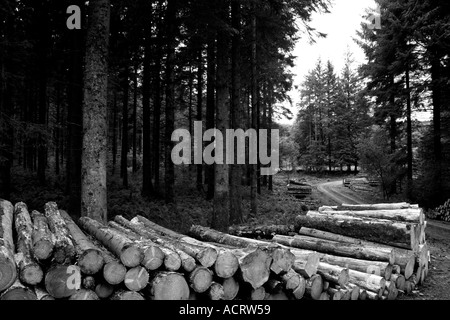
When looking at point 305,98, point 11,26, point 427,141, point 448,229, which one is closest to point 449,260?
point 448,229

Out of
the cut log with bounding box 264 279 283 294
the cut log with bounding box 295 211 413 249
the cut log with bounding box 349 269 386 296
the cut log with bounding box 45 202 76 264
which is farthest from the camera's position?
the cut log with bounding box 295 211 413 249

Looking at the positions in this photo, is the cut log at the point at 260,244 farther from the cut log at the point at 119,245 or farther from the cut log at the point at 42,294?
the cut log at the point at 42,294

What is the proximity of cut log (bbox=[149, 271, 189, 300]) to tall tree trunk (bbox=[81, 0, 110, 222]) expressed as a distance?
427 centimetres

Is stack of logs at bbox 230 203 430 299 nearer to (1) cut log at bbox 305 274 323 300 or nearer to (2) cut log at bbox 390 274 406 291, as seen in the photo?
(2) cut log at bbox 390 274 406 291

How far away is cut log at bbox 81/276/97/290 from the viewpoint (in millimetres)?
3594

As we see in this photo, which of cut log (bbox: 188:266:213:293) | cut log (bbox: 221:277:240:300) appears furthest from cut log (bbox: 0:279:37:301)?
cut log (bbox: 221:277:240:300)

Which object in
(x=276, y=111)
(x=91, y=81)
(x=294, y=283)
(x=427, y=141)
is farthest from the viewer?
(x=276, y=111)

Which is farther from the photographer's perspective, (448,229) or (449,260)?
(448,229)

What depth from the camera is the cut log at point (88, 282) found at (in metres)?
3.59

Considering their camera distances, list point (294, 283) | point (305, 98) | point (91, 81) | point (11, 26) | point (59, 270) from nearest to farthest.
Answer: point (59, 270) → point (294, 283) → point (91, 81) → point (11, 26) → point (305, 98)
